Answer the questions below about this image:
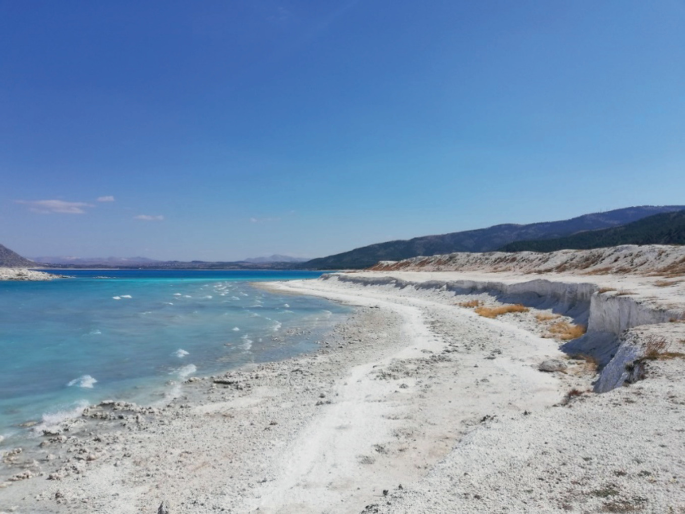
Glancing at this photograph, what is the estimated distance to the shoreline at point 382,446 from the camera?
5.83 m

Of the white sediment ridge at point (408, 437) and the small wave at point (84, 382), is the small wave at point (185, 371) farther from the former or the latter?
the small wave at point (84, 382)

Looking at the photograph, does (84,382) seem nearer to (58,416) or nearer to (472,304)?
(58,416)

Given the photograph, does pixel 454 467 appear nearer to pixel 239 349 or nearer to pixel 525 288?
pixel 239 349

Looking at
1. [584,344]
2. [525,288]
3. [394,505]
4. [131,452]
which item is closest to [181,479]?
[131,452]

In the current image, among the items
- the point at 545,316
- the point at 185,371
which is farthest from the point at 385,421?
the point at 545,316

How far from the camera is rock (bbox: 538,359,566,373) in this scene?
48.3 ft

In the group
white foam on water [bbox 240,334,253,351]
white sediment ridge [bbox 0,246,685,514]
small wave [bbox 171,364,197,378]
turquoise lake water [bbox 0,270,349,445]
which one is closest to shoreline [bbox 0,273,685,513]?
white sediment ridge [bbox 0,246,685,514]

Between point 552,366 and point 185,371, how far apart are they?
14940 mm

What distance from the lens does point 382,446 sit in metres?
9.24

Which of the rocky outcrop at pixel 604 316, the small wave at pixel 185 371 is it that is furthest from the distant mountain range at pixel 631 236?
the small wave at pixel 185 371

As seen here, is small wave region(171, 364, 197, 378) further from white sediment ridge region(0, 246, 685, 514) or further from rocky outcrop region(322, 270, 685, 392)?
rocky outcrop region(322, 270, 685, 392)

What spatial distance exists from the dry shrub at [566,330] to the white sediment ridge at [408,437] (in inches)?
28.6

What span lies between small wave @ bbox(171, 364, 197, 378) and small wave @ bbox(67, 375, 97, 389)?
9.93 ft

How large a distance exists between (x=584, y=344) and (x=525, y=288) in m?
17.2
